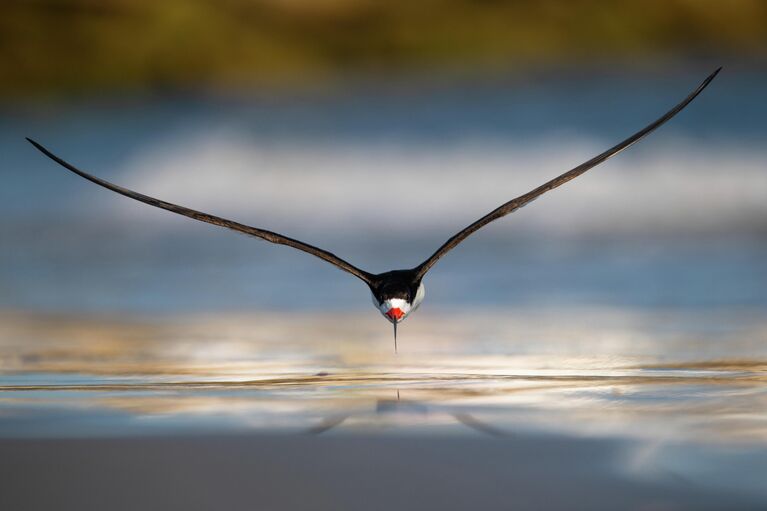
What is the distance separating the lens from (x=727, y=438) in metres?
6.70

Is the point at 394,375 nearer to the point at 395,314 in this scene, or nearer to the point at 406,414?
the point at 395,314

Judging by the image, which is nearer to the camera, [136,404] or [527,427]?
[527,427]

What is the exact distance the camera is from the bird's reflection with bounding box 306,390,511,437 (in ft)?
23.5

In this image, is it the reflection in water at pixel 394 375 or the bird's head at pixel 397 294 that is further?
the bird's head at pixel 397 294

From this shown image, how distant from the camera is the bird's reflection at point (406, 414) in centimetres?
716

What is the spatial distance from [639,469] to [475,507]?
1.09 m

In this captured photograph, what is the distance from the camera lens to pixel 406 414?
7.68 meters

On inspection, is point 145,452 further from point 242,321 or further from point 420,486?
point 242,321

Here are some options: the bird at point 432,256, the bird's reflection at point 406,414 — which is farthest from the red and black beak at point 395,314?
the bird's reflection at point 406,414

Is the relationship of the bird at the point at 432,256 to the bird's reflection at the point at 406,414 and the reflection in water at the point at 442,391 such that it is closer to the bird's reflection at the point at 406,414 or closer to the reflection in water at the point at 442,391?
the reflection in water at the point at 442,391

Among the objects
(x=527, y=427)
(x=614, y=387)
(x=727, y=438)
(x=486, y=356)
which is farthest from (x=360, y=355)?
(x=727, y=438)

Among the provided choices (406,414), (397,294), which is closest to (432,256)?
(397,294)

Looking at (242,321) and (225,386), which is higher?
(242,321)

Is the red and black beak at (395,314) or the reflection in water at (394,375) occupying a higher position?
the red and black beak at (395,314)
